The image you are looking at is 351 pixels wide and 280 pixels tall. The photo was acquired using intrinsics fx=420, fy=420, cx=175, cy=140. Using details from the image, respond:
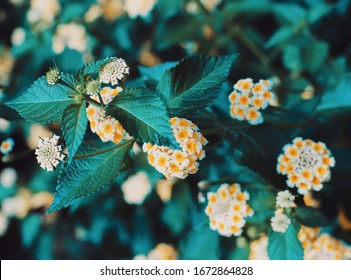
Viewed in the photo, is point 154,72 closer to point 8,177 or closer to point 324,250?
point 324,250

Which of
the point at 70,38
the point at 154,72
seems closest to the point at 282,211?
the point at 154,72

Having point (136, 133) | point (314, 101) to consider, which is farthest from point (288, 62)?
point (136, 133)

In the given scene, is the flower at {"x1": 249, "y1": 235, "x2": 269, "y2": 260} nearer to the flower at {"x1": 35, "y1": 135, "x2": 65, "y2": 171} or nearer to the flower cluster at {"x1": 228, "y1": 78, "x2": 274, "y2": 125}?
the flower cluster at {"x1": 228, "y1": 78, "x2": 274, "y2": 125}

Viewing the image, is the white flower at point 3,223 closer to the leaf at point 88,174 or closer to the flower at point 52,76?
the leaf at point 88,174

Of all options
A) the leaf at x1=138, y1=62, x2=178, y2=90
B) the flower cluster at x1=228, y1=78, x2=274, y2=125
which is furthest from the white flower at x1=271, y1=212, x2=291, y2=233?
the leaf at x1=138, y1=62, x2=178, y2=90

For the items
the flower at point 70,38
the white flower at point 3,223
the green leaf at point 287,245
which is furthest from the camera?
the white flower at point 3,223

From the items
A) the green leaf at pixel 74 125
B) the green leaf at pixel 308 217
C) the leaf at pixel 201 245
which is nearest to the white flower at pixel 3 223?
the leaf at pixel 201 245

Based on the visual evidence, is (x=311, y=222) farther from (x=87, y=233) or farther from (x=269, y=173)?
(x=87, y=233)

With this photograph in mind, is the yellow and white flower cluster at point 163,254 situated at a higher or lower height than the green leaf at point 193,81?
lower
